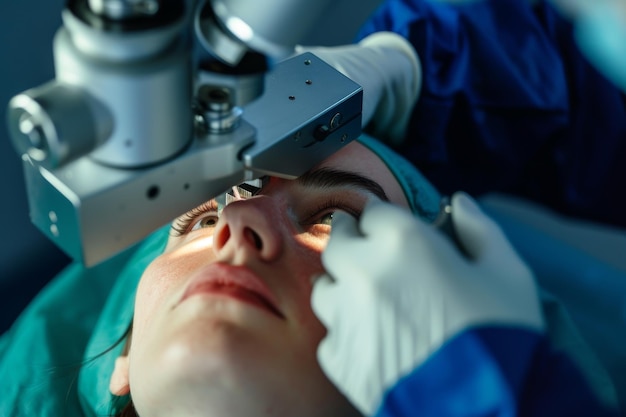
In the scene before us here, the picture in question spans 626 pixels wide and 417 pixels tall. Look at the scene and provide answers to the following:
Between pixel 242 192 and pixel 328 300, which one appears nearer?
pixel 328 300

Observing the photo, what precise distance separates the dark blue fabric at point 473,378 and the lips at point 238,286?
0.62 feet

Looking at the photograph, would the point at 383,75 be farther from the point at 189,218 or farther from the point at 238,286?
the point at 238,286

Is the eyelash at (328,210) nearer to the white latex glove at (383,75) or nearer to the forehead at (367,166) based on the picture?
the forehead at (367,166)

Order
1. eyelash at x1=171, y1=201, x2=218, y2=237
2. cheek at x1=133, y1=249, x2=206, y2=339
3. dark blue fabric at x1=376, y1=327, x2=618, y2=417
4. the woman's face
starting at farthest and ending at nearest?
eyelash at x1=171, y1=201, x2=218, y2=237
cheek at x1=133, y1=249, x2=206, y2=339
the woman's face
dark blue fabric at x1=376, y1=327, x2=618, y2=417

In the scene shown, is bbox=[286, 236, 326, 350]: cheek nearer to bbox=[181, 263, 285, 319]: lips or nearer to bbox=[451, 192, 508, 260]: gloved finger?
bbox=[181, 263, 285, 319]: lips

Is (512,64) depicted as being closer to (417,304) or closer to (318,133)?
(318,133)

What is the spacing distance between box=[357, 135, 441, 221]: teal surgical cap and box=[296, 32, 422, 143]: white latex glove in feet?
0.29

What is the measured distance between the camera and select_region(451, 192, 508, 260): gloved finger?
2.31ft

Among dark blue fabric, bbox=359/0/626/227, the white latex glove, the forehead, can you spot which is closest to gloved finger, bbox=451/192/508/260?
the forehead

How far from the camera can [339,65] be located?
1198 mm

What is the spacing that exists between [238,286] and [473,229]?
0.87 ft

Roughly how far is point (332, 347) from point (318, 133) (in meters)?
0.24

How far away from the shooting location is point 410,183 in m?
1.16

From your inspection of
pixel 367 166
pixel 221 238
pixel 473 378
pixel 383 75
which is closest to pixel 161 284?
pixel 221 238
